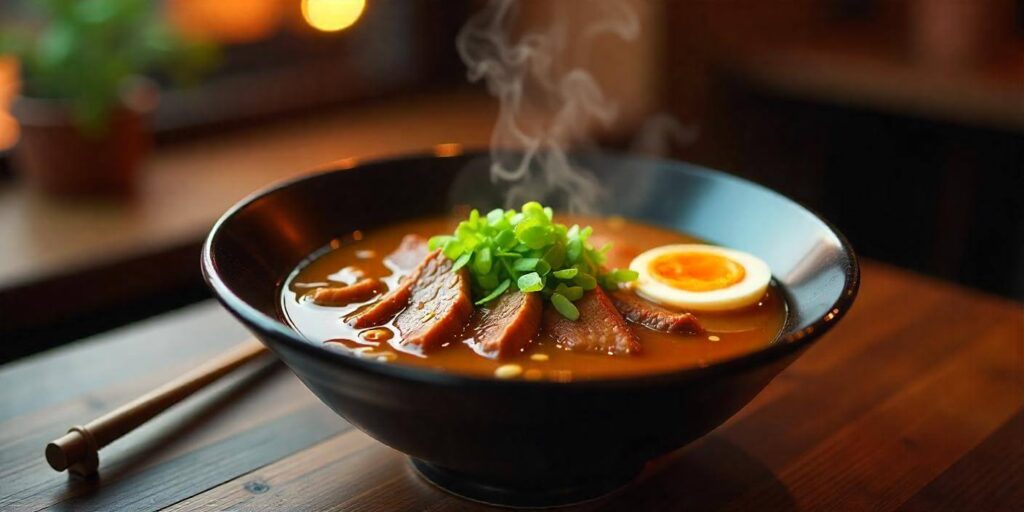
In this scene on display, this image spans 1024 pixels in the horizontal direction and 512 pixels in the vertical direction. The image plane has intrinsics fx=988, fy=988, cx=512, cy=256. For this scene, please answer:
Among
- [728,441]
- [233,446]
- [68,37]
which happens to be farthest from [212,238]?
[68,37]

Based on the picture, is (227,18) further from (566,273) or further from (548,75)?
(566,273)

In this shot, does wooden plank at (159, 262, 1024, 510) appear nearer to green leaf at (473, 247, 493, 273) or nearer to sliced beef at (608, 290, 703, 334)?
sliced beef at (608, 290, 703, 334)

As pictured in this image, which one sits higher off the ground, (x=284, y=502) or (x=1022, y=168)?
(x=284, y=502)

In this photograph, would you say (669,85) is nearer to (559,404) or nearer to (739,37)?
(739,37)

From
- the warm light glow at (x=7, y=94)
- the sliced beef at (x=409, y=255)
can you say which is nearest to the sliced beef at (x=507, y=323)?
the sliced beef at (x=409, y=255)

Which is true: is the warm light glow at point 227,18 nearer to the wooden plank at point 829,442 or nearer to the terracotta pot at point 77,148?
the terracotta pot at point 77,148

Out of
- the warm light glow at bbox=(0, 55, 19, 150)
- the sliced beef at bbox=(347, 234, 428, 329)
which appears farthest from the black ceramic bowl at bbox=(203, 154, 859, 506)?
the warm light glow at bbox=(0, 55, 19, 150)
